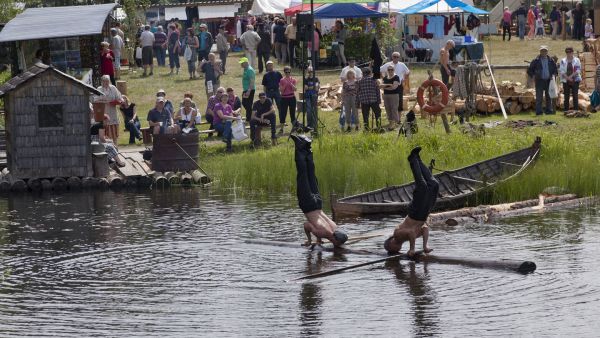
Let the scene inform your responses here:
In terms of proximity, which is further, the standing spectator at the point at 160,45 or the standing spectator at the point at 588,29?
the standing spectator at the point at 588,29

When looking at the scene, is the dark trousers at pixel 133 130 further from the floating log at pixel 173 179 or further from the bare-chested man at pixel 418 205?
the bare-chested man at pixel 418 205

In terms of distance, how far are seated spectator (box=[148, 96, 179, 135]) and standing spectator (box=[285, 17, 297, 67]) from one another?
Answer: 50.9ft

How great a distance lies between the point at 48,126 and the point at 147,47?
736 inches

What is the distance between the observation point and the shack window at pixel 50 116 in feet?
94.6

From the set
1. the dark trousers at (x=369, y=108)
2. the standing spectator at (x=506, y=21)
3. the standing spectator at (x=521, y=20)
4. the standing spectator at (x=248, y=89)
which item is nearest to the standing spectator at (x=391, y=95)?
the dark trousers at (x=369, y=108)

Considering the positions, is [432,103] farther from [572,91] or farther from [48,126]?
[48,126]

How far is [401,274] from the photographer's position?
19.3m

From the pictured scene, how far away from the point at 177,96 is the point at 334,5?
6401 mm

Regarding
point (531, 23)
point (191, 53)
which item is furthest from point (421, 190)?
point (531, 23)

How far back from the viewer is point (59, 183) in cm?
2903

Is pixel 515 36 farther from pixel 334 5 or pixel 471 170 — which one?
pixel 471 170

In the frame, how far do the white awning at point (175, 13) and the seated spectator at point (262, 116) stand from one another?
33.4 meters

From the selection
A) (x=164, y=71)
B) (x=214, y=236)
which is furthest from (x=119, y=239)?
(x=164, y=71)

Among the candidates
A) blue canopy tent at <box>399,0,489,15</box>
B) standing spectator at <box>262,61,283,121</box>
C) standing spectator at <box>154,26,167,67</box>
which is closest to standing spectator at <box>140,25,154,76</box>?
standing spectator at <box>154,26,167,67</box>
